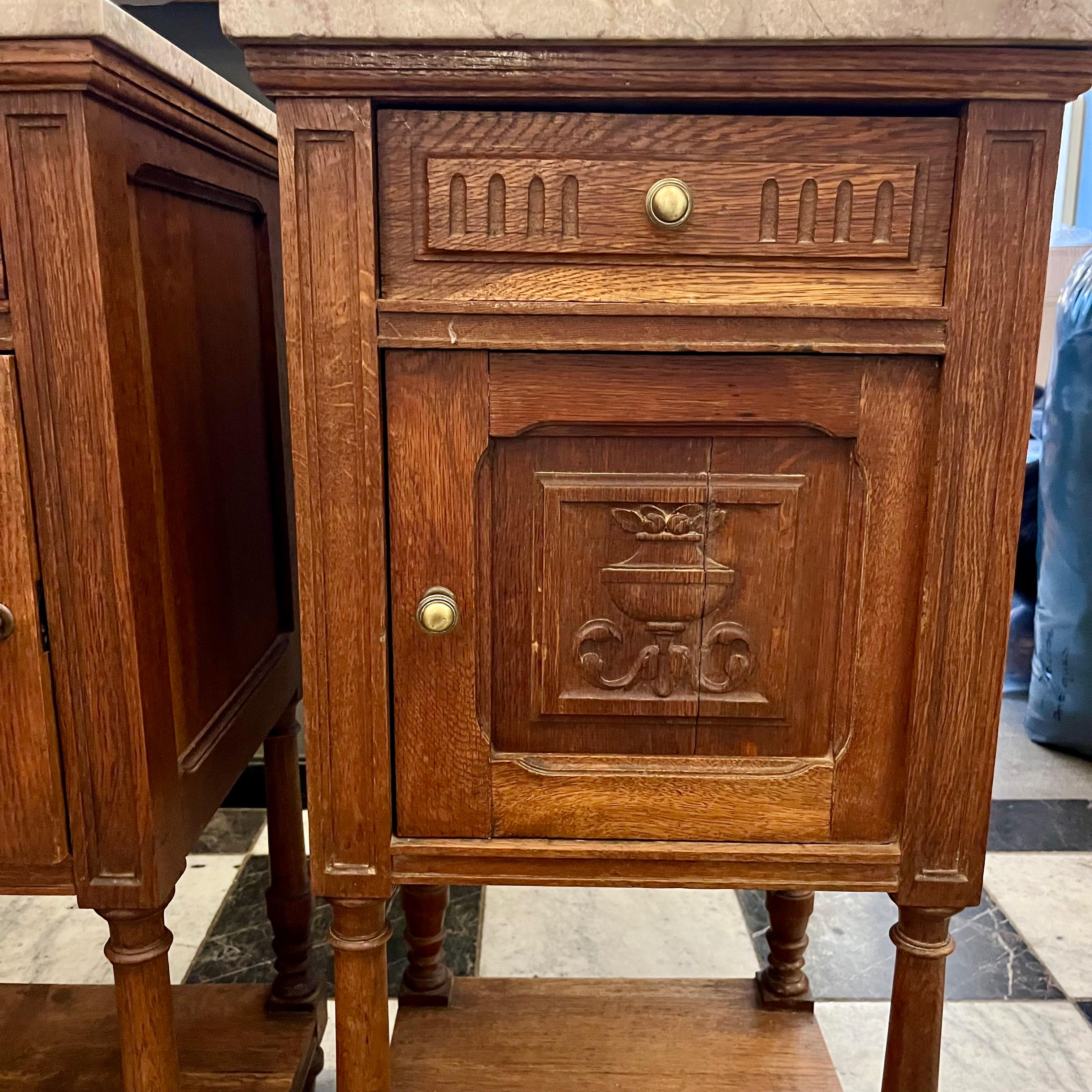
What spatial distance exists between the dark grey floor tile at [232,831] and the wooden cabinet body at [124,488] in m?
0.69

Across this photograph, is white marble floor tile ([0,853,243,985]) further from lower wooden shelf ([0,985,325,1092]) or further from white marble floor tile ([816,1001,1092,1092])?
white marble floor tile ([816,1001,1092,1092])

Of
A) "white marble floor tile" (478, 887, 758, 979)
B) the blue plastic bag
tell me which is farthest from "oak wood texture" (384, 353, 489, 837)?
the blue plastic bag

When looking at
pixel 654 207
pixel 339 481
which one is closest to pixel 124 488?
pixel 339 481

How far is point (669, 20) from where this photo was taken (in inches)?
21.1

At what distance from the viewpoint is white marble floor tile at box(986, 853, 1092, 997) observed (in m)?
1.21

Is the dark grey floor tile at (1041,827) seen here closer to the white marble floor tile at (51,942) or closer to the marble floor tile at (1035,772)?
the marble floor tile at (1035,772)

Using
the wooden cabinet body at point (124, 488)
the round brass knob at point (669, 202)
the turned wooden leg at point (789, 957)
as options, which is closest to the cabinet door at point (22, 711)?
the wooden cabinet body at point (124, 488)

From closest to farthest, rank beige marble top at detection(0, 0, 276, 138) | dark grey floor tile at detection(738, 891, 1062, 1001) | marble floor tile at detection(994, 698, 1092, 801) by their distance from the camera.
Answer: beige marble top at detection(0, 0, 276, 138) < dark grey floor tile at detection(738, 891, 1062, 1001) < marble floor tile at detection(994, 698, 1092, 801)

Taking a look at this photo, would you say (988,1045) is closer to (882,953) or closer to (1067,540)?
(882,953)

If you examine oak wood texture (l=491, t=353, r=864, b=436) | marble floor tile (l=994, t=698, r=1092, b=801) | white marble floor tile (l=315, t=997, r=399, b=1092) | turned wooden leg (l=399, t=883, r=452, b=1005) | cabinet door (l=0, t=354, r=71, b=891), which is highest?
oak wood texture (l=491, t=353, r=864, b=436)

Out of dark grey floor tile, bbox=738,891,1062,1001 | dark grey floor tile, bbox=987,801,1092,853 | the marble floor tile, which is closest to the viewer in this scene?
dark grey floor tile, bbox=738,891,1062,1001

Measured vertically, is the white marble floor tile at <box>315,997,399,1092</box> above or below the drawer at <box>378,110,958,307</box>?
below

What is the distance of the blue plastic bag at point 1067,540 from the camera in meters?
1.62

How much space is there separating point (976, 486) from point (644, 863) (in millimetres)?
321
